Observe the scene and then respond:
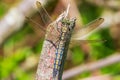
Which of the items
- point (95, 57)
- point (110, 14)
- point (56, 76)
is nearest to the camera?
point (56, 76)

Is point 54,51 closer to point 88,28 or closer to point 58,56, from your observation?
point 58,56

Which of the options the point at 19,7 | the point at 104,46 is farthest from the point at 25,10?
the point at 104,46

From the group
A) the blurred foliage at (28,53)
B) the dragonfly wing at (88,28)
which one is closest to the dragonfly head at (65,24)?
the dragonfly wing at (88,28)

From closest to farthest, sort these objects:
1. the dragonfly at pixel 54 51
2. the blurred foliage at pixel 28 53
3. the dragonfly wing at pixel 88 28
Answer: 1. the dragonfly at pixel 54 51
2. the dragonfly wing at pixel 88 28
3. the blurred foliage at pixel 28 53

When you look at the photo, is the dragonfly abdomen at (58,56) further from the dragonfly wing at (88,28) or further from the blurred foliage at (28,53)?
the blurred foliage at (28,53)

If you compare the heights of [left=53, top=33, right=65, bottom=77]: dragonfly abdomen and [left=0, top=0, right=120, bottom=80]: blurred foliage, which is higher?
[left=0, top=0, right=120, bottom=80]: blurred foliage

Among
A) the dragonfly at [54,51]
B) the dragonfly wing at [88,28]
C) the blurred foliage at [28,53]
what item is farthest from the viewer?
the blurred foliage at [28,53]

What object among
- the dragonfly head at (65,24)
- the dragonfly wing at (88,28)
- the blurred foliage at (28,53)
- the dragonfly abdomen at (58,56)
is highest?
the blurred foliage at (28,53)

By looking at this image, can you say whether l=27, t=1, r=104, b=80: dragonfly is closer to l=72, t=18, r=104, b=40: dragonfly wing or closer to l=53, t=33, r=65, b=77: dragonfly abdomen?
l=53, t=33, r=65, b=77: dragonfly abdomen

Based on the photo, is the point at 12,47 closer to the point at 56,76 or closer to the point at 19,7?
the point at 19,7

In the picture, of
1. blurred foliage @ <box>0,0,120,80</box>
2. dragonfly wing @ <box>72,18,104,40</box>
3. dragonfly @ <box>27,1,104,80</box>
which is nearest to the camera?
dragonfly @ <box>27,1,104,80</box>

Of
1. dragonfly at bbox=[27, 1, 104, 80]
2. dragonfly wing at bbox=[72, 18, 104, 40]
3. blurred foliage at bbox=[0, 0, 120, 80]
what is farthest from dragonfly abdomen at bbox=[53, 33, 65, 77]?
blurred foliage at bbox=[0, 0, 120, 80]
